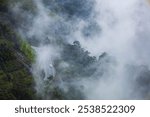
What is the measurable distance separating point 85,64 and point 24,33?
283 inches

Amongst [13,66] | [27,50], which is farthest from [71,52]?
[13,66]

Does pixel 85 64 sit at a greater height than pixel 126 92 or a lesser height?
greater

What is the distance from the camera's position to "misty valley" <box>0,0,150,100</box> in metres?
27.4

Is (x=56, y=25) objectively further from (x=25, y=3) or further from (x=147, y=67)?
(x=147, y=67)

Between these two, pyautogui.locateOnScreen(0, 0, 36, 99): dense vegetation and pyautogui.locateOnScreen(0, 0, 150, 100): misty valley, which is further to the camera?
pyautogui.locateOnScreen(0, 0, 150, 100): misty valley

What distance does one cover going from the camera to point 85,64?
35.0 meters

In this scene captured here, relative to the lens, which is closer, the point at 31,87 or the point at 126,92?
the point at 31,87

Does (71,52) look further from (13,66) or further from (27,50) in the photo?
(13,66)

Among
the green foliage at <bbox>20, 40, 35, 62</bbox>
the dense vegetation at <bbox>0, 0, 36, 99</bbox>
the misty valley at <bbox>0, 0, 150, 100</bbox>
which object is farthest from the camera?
the green foliage at <bbox>20, 40, 35, 62</bbox>

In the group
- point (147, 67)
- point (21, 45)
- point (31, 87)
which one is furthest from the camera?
point (147, 67)

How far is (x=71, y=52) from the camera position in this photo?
35.6 metres

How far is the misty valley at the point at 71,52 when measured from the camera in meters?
27.4

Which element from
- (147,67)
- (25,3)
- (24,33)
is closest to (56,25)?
(25,3)

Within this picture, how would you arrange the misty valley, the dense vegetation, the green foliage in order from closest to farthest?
the dense vegetation → the misty valley → the green foliage
